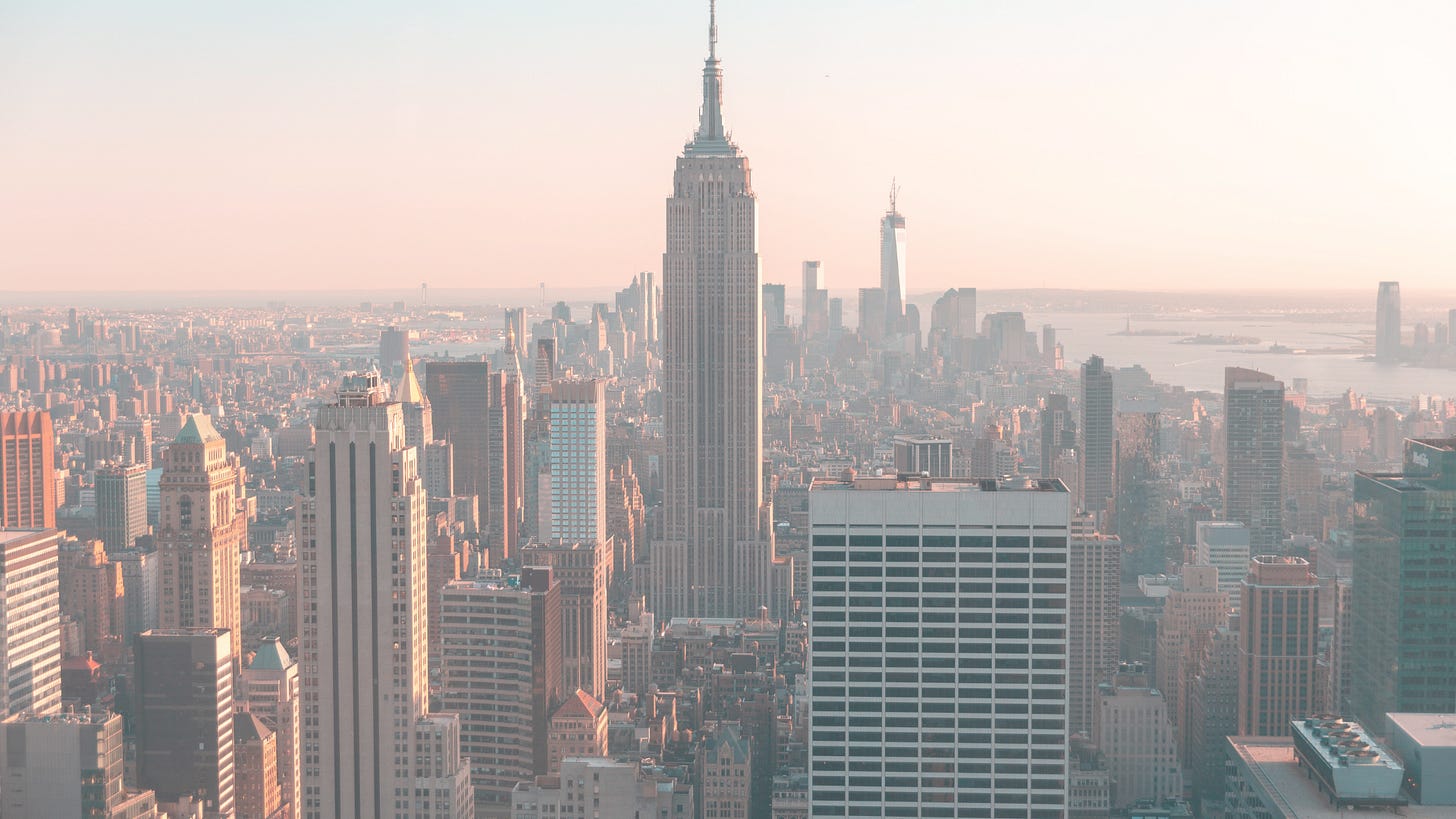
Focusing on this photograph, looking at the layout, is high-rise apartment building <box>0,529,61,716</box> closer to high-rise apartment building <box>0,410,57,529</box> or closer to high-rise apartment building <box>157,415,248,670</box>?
high-rise apartment building <box>157,415,248,670</box>

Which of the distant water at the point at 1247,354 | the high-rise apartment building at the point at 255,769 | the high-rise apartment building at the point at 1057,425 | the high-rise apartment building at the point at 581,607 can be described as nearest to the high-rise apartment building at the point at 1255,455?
the distant water at the point at 1247,354

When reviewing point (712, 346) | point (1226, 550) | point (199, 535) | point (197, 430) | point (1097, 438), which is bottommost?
point (1226, 550)

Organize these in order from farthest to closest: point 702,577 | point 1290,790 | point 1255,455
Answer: point 702,577 → point 1255,455 → point 1290,790

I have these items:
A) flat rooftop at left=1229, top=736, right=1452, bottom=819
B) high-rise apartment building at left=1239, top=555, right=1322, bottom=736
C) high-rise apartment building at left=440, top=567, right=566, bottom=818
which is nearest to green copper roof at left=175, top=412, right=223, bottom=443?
high-rise apartment building at left=440, top=567, right=566, bottom=818

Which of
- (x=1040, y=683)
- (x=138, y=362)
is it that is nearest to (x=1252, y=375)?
(x=1040, y=683)

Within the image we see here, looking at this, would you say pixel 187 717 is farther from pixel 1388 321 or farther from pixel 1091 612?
pixel 1388 321

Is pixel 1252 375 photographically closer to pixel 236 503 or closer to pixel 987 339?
pixel 987 339

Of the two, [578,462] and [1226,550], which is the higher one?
[578,462]

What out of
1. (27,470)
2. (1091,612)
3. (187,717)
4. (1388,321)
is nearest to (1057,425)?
(1091,612)
